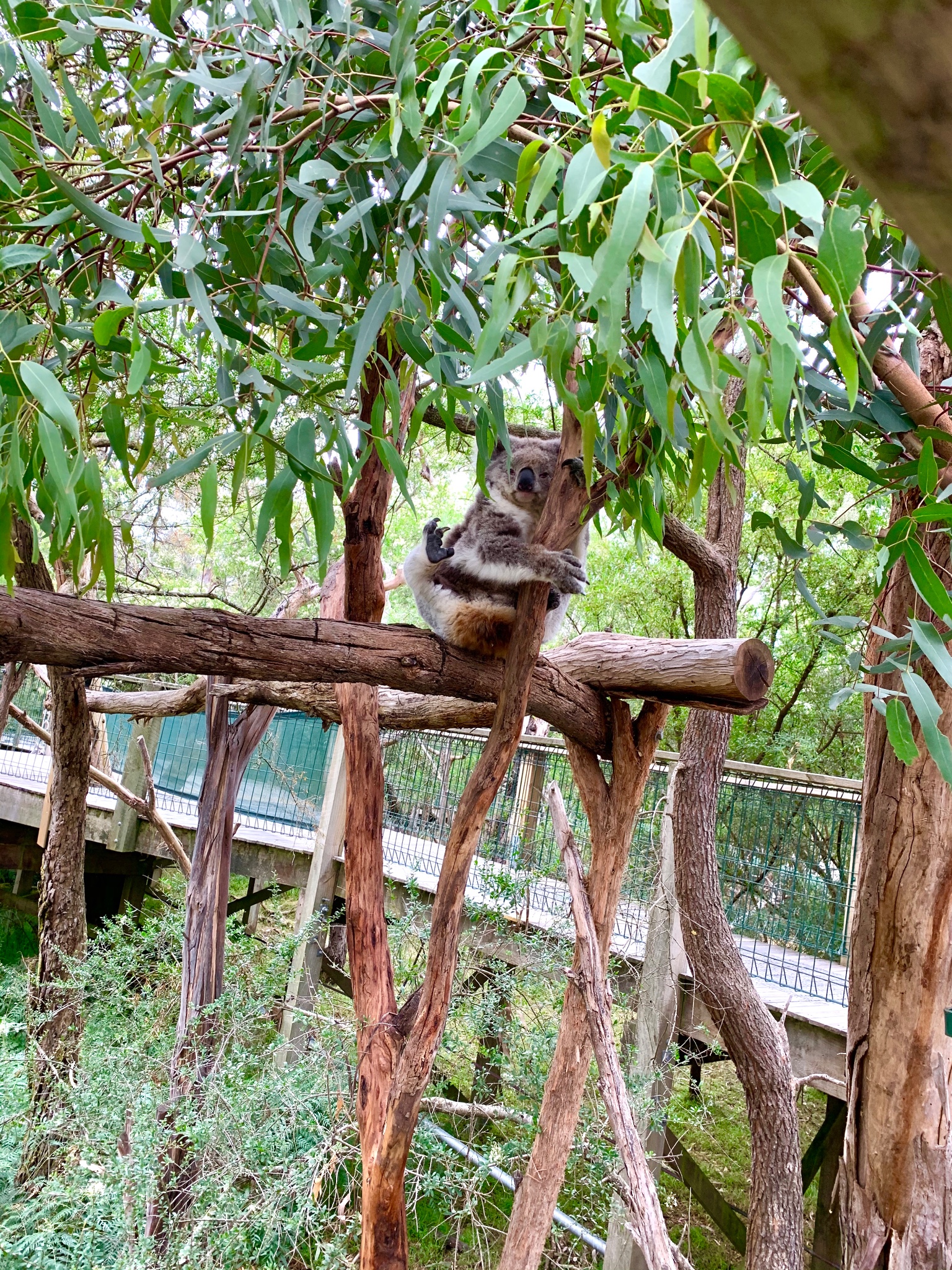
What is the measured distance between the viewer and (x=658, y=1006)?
4.20m

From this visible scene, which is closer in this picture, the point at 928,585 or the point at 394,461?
the point at 928,585

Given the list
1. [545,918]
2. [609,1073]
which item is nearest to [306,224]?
[609,1073]

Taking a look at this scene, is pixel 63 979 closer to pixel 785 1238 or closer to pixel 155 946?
pixel 155 946

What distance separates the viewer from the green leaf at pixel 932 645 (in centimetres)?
126

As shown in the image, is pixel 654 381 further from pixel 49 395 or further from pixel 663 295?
pixel 49 395

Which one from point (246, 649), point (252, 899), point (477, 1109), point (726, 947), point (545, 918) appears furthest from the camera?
point (252, 899)

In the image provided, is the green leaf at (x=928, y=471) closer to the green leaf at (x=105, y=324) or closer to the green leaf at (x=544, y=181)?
the green leaf at (x=544, y=181)

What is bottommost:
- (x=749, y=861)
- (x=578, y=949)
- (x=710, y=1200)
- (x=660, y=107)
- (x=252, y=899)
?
(x=710, y=1200)

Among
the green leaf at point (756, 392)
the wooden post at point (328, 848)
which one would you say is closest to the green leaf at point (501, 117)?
the green leaf at point (756, 392)

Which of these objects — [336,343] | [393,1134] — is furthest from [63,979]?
[336,343]

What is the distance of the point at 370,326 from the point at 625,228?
2.20 ft

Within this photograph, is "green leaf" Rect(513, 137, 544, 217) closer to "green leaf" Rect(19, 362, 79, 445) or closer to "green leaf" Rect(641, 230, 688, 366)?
"green leaf" Rect(641, 230, 688, 366)

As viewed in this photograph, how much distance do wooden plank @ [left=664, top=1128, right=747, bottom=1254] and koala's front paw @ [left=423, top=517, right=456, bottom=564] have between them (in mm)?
4031

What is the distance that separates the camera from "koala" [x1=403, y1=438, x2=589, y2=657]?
2.54 meters
